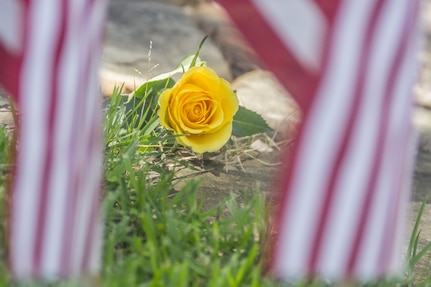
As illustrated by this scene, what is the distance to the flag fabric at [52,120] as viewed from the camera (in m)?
1.18

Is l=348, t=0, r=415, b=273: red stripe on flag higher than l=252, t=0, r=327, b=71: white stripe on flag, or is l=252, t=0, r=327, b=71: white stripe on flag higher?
l=252, t=0, r=327, b=71: white stripe on flag

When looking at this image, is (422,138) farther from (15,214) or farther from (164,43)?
(15,214)

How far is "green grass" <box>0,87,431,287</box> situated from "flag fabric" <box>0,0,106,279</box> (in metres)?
0.17

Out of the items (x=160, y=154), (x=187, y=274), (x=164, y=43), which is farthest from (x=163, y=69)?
(x=187, y=274)

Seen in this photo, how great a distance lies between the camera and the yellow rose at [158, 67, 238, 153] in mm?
1975

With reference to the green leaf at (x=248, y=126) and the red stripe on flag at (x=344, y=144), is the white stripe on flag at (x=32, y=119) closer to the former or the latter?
the red stripe on flag at (x=344, y=144)

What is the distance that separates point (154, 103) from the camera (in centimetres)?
216

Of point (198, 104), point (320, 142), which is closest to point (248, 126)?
point (198, 104)

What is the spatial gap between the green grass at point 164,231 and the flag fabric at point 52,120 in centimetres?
17

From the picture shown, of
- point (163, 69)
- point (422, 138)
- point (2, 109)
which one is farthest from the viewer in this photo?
point (163, 69)

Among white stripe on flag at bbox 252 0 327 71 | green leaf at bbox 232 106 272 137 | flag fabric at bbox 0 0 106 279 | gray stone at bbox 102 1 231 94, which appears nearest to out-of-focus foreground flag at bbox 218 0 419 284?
white stripe on flag at bbox 252 0 327 71

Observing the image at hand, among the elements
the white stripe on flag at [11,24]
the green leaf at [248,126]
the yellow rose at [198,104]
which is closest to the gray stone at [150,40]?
the green leaf at [248,126]

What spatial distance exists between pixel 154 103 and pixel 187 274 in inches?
28.7

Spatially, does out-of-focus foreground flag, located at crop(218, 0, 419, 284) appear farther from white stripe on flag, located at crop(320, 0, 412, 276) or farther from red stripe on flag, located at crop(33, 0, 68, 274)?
red stripe on flag, located at crop(33, 0, 68, 274)
